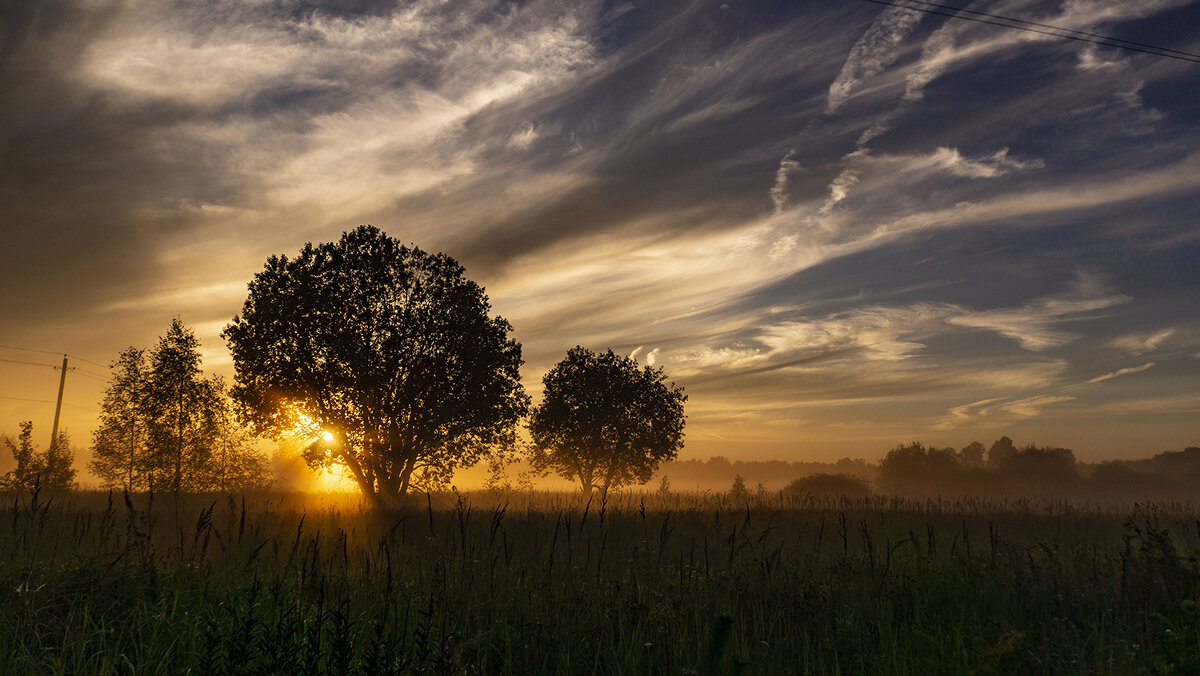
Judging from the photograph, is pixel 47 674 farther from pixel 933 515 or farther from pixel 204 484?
pixel 204 484

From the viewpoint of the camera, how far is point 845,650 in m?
5.80

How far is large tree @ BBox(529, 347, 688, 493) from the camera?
45156mm

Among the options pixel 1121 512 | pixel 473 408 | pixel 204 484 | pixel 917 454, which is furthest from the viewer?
pixel 917 454

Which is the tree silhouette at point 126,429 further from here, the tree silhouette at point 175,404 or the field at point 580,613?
the field at point 580,613

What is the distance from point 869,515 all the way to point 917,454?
87.9 m

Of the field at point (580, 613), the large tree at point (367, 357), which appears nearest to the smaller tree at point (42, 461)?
the large tree at point (367, 357)

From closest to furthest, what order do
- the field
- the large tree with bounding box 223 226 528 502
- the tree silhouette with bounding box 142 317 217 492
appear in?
the field, the large tree with bounding box 223 226 528 502, the tree silhouette with bounding box 142 317 217 492

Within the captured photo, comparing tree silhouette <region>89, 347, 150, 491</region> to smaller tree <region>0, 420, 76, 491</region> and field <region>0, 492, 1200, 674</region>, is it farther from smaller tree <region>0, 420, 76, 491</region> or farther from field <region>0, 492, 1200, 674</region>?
field <region>0, 492, 1200, 674</region>

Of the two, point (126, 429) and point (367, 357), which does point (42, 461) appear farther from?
point (367, 357)

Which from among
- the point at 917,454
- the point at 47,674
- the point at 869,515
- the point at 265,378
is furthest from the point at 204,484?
the point at 917,454

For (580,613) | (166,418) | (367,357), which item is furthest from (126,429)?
(580,613)

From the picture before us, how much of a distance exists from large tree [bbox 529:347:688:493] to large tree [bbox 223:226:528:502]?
17619mm

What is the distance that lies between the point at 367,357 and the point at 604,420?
72.9ft

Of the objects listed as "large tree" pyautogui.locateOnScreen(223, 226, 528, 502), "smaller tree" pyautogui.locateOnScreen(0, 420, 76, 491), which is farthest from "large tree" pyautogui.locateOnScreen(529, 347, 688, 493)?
"smaller tree" pyautogui.locateOnScreen(0, 420, 76, 491)
